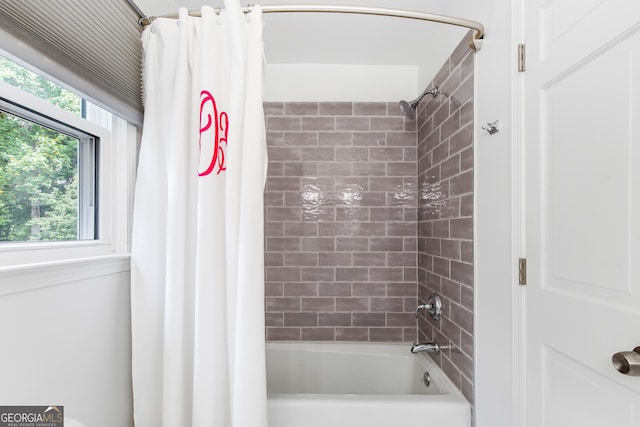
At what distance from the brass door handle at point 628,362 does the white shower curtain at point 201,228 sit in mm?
940

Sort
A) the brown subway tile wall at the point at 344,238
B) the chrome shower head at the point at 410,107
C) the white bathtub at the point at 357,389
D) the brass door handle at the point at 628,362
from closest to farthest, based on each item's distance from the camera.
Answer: the brass door handle at the point at 628,362, the white bathtub at the point at 357,389, the chrome shower head at the point at 410,107, the brown subway tile wall at the point at 344,238

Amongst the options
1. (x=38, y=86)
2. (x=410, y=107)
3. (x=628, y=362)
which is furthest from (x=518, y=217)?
(x=38, y=86)

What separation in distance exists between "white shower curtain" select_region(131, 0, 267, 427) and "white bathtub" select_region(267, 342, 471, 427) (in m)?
0.39

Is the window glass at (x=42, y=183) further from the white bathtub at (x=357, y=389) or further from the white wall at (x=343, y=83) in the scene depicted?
the white wall at (x=343, y=83)

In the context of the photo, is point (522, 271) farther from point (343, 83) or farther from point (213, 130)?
point (343, 83)

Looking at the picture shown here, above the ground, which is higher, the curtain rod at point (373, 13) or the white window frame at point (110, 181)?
the curtain rod at point (373, 13)

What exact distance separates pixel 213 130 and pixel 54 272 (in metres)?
0.64

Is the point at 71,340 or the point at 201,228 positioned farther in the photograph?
the point at 201,228

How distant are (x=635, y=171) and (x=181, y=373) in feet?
4.71

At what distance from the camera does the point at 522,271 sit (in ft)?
3.55

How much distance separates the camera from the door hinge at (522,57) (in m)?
1.08

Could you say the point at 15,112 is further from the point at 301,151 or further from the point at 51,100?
the point at 301,151

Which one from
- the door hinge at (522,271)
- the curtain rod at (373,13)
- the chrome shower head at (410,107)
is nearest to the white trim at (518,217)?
the door hinge at (522,271)

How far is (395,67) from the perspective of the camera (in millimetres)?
2307
